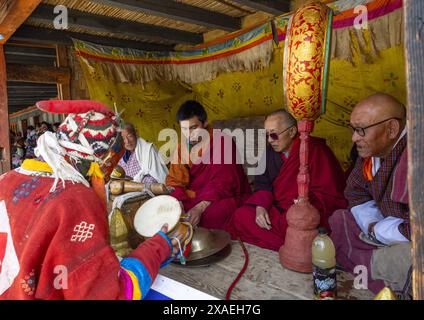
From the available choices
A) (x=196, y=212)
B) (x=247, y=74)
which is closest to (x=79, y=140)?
(x=196, y=212)

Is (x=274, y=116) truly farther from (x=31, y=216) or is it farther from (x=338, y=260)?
(x=31, y=216)

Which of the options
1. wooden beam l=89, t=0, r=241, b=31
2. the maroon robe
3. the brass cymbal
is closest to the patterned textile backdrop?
wooden beam l=89, t=0, r=241, b=31

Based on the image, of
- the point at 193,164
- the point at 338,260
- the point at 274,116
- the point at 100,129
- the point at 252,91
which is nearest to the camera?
the point at 100,129

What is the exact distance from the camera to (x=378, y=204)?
1971mm

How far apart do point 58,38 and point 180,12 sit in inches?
74.4

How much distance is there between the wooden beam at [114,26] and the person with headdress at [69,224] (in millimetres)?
2889

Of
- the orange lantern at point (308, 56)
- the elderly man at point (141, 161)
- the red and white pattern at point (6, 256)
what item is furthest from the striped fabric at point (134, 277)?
the elderly man at point (141, 161)

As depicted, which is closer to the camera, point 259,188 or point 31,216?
point 31,216

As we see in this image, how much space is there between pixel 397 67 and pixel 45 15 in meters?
4.16

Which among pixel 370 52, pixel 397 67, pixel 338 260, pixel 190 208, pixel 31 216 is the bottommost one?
pixel 338 260

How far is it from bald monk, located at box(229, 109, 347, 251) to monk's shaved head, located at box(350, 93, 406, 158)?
1.70ft

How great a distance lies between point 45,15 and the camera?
3.72m

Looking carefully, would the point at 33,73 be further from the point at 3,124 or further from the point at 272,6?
the point at 272,6

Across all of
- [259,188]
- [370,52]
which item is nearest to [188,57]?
[370,52]
